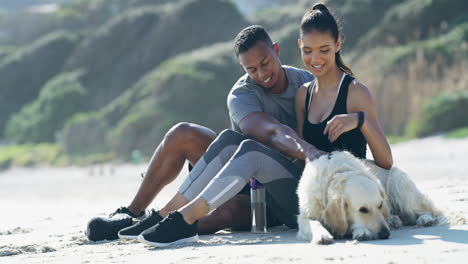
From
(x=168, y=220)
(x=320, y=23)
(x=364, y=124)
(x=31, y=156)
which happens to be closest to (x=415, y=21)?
(x=31, y=156)

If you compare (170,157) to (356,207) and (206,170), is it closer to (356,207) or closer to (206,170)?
(206,170)

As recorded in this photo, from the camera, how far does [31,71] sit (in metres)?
25.8

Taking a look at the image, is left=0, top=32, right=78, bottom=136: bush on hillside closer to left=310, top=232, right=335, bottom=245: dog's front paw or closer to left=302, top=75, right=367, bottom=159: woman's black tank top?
left=302, top=75, right=367, bottom=159: woman's black tank top

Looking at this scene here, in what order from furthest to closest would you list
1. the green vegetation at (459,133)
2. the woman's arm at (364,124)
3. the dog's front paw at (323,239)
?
1. the green vegetation at (459,133)
2. the woman's arm at (364,124)
3. the dog's front paw at (323,239)

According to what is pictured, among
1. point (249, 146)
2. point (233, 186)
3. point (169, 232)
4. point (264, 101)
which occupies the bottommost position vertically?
point (169, 232)

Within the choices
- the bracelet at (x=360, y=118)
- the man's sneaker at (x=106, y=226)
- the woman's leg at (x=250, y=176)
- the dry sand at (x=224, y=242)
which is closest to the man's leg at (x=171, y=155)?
the man's sneaker at (x=106, y=226)

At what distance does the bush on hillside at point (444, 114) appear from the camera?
1302cm

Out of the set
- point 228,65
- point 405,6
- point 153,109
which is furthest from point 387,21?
point 153,109

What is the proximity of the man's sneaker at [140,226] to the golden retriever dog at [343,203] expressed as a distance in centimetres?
102

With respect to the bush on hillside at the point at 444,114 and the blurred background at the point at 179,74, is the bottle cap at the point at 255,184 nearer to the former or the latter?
the blurred background at the point at 179,74

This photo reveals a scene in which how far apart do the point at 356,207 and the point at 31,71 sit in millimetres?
23274

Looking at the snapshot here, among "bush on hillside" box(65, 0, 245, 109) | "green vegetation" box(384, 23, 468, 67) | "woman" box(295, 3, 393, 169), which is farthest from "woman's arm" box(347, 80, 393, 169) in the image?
"bush on hillside" box(65, 0, 245, 109)

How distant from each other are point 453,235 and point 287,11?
19.4 m

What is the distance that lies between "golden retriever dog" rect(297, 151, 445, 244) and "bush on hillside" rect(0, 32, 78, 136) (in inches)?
879
